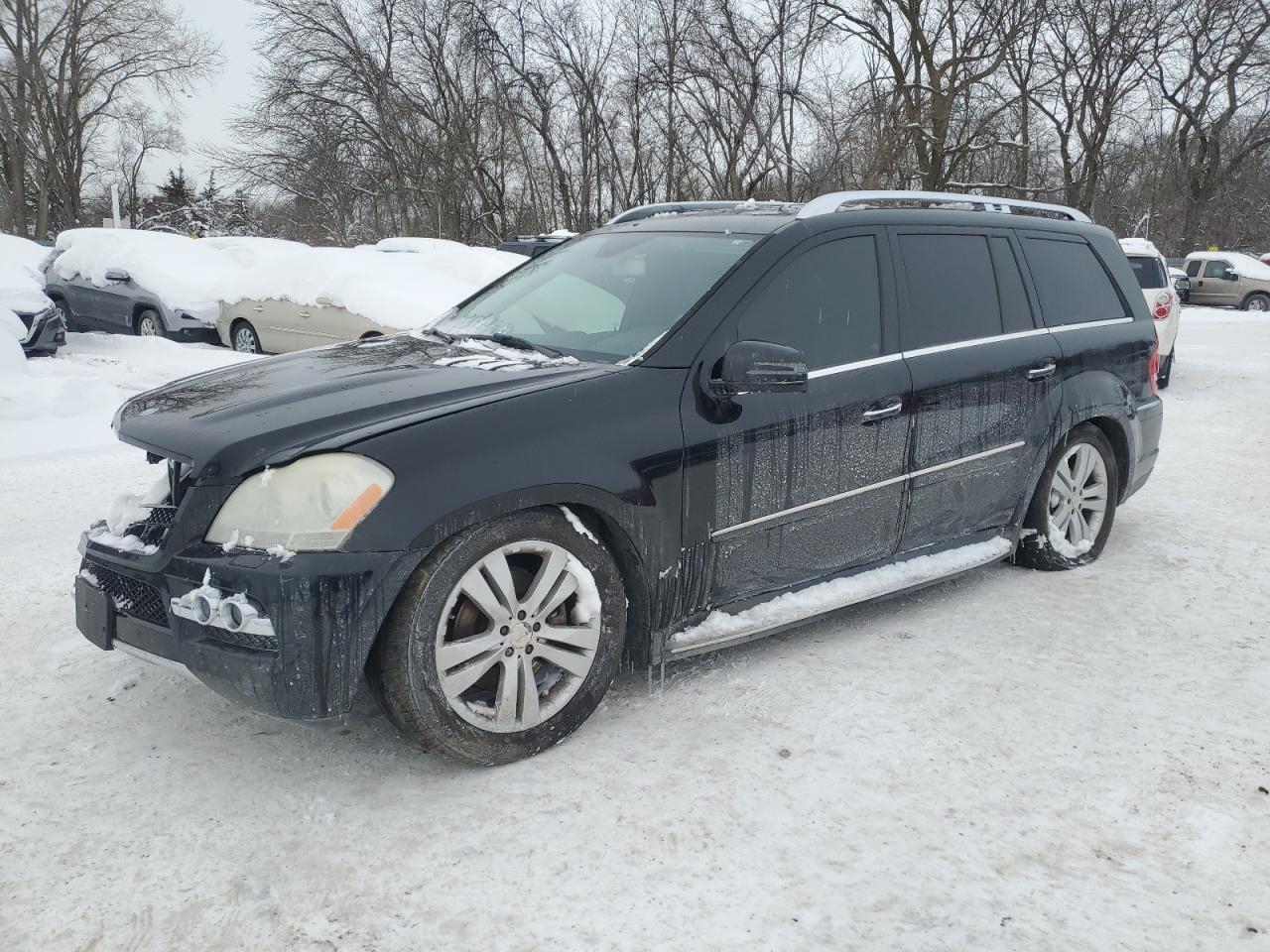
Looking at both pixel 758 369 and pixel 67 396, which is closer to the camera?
pixel 758 369

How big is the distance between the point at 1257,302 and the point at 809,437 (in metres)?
27.9

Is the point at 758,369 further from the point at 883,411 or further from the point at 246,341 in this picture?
the point at 246,341

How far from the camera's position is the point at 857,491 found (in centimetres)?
386

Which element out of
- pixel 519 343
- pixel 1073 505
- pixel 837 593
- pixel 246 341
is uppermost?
pixel 519 343

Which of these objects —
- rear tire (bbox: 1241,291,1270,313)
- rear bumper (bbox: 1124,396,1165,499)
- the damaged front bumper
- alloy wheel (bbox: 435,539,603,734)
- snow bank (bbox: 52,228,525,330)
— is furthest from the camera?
rear tire (bbox: 1241,291,1270,313)

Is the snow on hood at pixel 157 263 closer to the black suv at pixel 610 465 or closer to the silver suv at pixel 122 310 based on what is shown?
the silver suv at pixel 122 310

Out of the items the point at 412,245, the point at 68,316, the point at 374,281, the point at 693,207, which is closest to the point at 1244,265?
the point at 412,245

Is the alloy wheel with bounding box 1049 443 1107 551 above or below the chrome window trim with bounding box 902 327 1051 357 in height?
below

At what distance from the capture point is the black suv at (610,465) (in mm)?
2754

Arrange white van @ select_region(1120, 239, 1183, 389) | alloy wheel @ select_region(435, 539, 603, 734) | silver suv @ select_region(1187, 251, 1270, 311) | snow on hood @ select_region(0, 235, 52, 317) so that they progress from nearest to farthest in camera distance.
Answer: alloy wheel @ select_region(435, 539, 603, 734) < snow on hood @ select_region(0, 235, 52, 317) < white van @ select_region(1120, 239, 1183, 389) < silver suv @ select_region(1187, 251, 1270, 311)

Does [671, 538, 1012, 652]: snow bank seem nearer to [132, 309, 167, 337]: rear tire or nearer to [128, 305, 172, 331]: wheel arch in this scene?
[128, 305, 172, 331]: wheel arch

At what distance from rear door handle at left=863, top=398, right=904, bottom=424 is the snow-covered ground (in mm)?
867

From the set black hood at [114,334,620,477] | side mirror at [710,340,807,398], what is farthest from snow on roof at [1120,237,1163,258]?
black hood at [114,334,620,477]

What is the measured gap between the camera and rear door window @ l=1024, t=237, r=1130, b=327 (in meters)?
4.82
